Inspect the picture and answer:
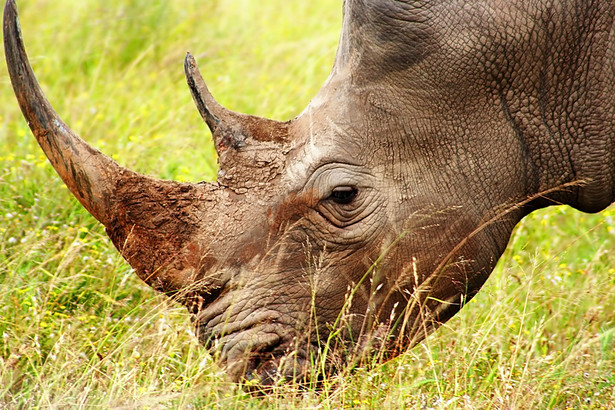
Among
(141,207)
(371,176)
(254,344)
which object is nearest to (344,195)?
(371,176)

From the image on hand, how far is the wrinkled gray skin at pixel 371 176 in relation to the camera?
407 cm

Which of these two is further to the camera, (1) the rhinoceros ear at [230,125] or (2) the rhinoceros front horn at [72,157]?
(1) the rhinoceros ear at [230,125]

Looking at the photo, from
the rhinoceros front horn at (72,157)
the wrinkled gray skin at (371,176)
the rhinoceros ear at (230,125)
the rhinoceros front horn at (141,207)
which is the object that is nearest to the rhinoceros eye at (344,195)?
the wrinkled gray skin at (371,176)

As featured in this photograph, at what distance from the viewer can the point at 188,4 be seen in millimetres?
9781

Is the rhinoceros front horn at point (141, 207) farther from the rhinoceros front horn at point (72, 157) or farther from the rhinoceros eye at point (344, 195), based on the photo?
the rhinoceros eye at point (344, 195)

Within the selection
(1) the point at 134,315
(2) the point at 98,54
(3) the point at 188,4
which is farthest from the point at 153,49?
(1) the point at 134,315

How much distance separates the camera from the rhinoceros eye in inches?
163

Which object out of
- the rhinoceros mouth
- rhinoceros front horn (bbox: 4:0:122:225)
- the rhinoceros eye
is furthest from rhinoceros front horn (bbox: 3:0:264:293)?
the rhinoceros eye

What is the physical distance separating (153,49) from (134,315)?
409 centimetres

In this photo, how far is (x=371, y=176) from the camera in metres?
4.16

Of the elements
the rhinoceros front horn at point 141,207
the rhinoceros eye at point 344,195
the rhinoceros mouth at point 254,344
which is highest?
the rhinoceros front horn at point 141,207

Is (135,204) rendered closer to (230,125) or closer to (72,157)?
(72,157)

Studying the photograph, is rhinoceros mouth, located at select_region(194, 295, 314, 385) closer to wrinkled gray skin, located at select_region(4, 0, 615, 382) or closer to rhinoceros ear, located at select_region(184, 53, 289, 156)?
wrinkled gray skin, located at select_region(4, 0, 615, 382)

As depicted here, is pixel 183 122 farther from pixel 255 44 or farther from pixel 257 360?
pixel 257 360
